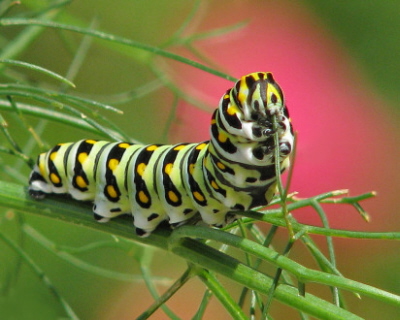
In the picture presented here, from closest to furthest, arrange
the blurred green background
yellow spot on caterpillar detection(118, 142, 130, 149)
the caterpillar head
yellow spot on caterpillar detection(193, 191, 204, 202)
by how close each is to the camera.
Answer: the caterpillar head, yellow spot on caterpillar detection(193, 191, 204, 202), yellow spot on caterpillar detection(118, 142, 130, 149), the blurred green background

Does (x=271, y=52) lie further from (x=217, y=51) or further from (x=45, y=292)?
(x=45, y=292)

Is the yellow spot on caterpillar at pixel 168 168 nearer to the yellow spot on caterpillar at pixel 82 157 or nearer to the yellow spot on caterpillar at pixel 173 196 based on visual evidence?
the yellow spot on caterpillar at pixel 173 196

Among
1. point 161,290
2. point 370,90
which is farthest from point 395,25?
point 161,290

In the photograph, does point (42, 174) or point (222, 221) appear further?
point (42, 174)

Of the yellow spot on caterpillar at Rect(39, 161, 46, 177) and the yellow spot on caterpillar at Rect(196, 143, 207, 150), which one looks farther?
the yellow spot on caterpillar at Rect(39, 161, 46, 177)

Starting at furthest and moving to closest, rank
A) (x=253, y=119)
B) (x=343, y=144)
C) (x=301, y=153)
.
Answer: (x=343, y=144) → (x=301, y=153) → (x=253, y=119)

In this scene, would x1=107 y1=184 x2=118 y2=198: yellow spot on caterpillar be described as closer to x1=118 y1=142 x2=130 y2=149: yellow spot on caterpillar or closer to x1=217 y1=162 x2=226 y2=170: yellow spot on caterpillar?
x1=118 y1=142 x2=130 y2=149: yellow spot on caterpillar

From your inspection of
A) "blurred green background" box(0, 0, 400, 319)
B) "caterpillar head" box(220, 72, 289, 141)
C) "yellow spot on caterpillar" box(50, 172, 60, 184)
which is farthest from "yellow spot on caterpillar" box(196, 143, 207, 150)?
"blurred green background" box(0, 0, 400, 319)
